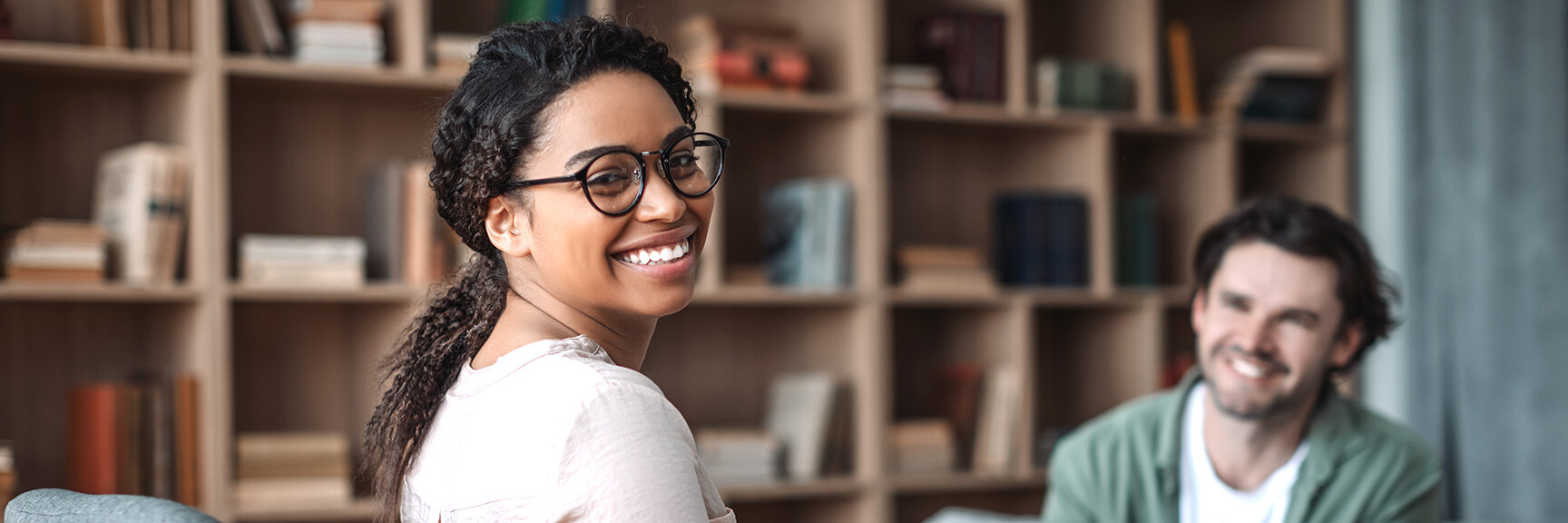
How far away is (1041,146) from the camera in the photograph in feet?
11.1

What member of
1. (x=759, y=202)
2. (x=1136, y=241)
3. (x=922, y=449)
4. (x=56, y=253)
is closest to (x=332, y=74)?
(x=56, y=253)

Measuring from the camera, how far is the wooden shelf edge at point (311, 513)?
7.98ft

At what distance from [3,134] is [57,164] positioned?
11 centimetres

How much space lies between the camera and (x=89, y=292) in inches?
92.1

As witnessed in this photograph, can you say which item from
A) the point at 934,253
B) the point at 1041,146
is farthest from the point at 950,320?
the point at 1041,146

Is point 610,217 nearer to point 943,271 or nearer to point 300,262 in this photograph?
point 300,262

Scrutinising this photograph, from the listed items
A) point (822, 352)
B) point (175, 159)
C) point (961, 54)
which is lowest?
point (822, 352)

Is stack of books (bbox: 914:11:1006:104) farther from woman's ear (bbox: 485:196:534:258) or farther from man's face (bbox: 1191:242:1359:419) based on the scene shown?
woman's ear (bbox: 485:196:534:258)

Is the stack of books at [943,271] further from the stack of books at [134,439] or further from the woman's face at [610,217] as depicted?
the woman's face at [610,217]

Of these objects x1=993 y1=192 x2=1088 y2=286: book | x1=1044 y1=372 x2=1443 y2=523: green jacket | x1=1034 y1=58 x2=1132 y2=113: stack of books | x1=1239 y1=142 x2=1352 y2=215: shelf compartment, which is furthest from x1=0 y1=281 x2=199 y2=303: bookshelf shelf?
x1=1239 y1=142 x2=1352 y2=215: shelf compartment

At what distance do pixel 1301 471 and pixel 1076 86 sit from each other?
5.03 ft

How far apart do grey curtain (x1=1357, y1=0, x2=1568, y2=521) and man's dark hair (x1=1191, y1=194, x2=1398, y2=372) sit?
1.25 meters

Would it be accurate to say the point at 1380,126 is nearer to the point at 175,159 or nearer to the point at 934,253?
the point at 934,253

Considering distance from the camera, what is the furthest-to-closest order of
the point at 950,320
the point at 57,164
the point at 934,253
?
the point at 950,320, the point at 934,253, the point at 57,164
